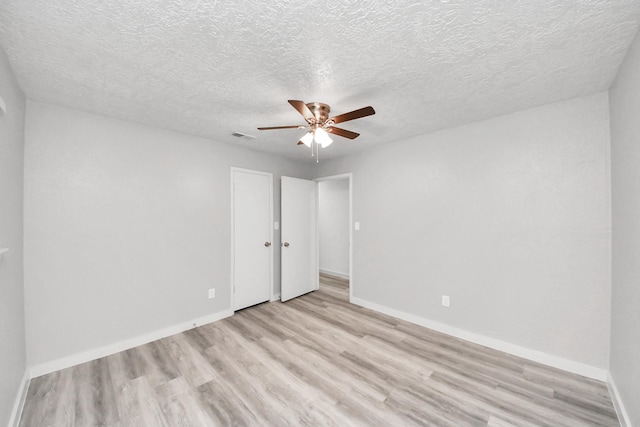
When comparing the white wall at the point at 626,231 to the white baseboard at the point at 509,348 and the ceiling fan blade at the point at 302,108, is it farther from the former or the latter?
the ceiling fan blade at the point at 302,108

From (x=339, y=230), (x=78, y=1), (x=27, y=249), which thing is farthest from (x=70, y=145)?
(x=339, y=230)

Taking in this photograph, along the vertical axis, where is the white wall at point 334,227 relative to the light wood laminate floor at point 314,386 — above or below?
above

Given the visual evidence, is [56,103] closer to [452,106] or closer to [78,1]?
[78,1]

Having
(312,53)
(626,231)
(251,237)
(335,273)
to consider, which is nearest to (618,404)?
(626,231)

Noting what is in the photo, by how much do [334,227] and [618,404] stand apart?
460 cm

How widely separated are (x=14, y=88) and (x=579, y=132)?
14.7 feet

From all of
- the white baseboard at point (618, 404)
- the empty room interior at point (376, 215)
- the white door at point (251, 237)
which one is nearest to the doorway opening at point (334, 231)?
the white door at point (251, 237)

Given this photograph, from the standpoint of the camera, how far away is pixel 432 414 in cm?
172

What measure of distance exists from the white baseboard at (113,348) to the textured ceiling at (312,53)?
2.31m

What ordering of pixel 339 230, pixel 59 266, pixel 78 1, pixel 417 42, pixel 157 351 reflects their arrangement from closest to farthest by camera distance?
pixel 78 1 → pixel 417 42 → pixel 59 266 → pixel 157 351 → pixel 339 230

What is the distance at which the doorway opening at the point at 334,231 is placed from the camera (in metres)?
5.53

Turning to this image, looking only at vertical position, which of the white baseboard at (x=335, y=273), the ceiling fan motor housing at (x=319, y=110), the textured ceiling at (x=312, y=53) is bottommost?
the white baseboard at (x=335, y=273)

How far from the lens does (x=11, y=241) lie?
1747 millimetres

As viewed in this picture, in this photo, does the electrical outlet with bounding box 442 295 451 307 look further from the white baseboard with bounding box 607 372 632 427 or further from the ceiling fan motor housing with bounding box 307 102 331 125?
the ceiling fan motor housing with bounding box 307 102 331 125
